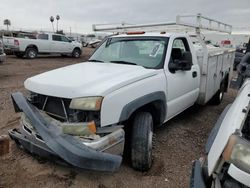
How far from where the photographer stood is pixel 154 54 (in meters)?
4.23

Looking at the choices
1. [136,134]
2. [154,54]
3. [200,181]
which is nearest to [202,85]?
[154,54]

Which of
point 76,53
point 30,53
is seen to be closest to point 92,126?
point 30,53

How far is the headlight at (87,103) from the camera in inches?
112

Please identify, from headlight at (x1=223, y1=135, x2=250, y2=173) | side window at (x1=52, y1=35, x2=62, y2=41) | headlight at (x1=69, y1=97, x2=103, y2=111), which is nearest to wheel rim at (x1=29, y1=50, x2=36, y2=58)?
side window at (x1=52, y1=35, x2=62, y2=41)

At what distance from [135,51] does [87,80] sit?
1459mm

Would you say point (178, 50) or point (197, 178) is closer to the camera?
point (197, 178)

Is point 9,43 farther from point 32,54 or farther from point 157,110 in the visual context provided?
point 157,110

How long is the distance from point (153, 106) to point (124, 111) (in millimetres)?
852

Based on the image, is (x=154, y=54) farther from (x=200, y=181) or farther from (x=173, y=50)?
(x=200, y=181)

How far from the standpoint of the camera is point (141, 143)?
3305 millimetres

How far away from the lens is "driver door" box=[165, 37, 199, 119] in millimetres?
4168

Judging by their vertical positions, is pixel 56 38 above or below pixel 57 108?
above

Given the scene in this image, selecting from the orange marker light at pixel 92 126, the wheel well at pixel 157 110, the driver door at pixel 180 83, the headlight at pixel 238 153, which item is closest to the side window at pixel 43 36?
the driver door at pixel 180 83

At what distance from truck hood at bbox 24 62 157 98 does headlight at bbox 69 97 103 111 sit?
6 centimetres
